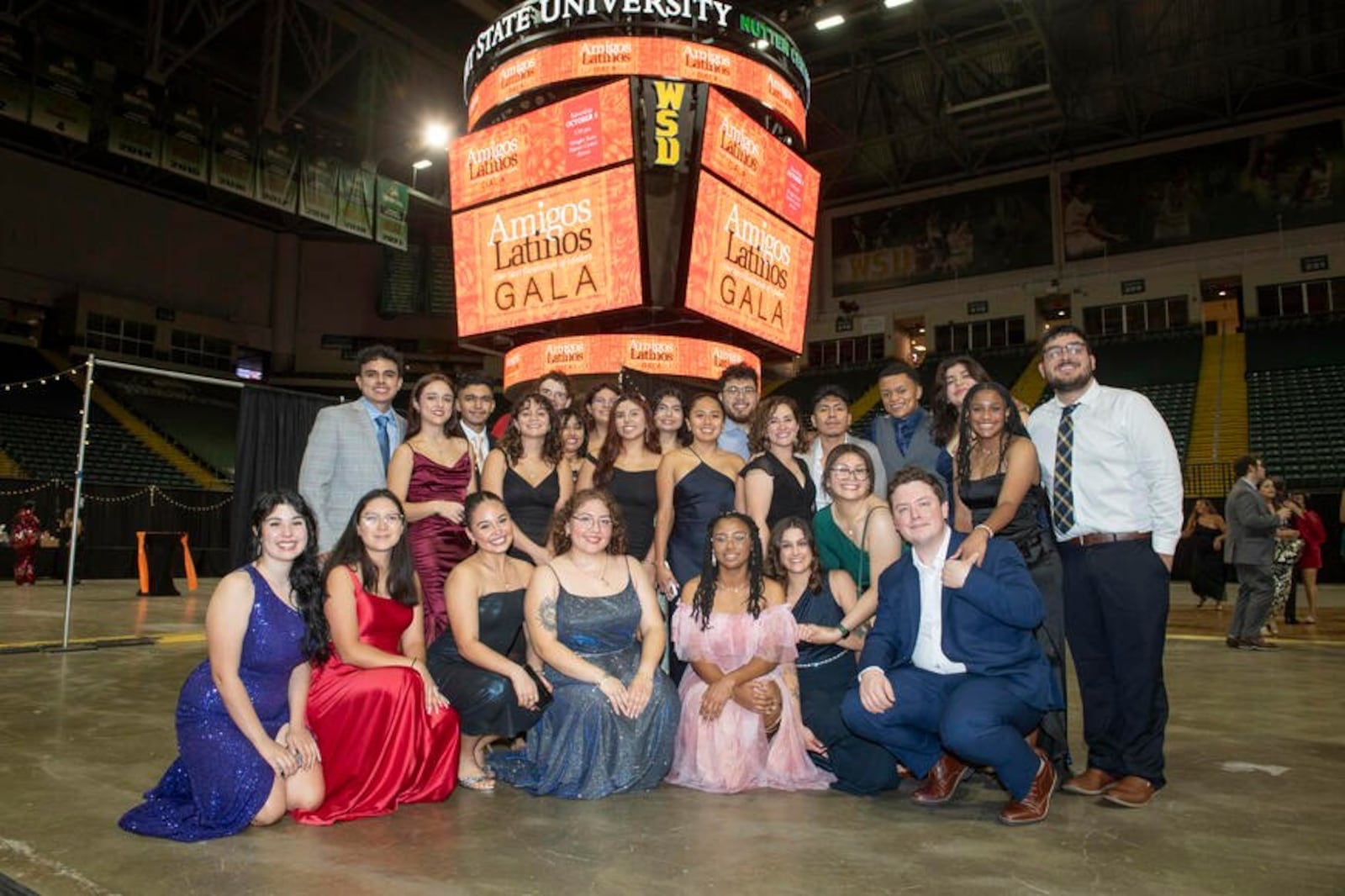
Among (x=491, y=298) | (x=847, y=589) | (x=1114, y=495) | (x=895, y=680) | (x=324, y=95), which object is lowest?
(x=895, y=680)

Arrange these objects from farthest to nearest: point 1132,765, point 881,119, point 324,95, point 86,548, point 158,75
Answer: point 881,119, point 324,95, point 86,548, point 158,75, point 1132,765

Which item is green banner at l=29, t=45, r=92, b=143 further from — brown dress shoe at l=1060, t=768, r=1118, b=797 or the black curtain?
brown dress shoe at l=1060, t=768, r=1118, b=797

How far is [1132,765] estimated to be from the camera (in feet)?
11.1

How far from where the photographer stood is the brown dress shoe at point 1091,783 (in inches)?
136

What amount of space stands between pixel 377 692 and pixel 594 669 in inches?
33.5

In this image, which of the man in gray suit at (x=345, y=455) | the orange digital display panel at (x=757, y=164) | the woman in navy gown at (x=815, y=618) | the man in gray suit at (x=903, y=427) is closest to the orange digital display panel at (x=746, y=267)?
the orange digital display panel at (x=757, y=164)

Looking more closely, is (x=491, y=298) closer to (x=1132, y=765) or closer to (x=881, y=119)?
(x=1132, y=765)

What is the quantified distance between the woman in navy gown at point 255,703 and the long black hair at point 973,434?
2677 millimetres

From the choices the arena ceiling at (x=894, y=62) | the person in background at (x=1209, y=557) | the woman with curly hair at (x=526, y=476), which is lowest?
the person in background at (x=1209, y=557)

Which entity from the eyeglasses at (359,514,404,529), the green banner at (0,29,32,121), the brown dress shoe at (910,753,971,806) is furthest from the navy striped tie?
the green banner at (0,29,32,121)

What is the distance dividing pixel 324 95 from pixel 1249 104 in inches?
941

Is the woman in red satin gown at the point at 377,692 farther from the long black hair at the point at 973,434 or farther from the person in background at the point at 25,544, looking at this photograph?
the person in background at the point at 25,544

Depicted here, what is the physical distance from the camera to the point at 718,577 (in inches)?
152

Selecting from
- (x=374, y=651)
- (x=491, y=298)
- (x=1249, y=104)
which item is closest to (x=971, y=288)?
(x=1249, y=104)
